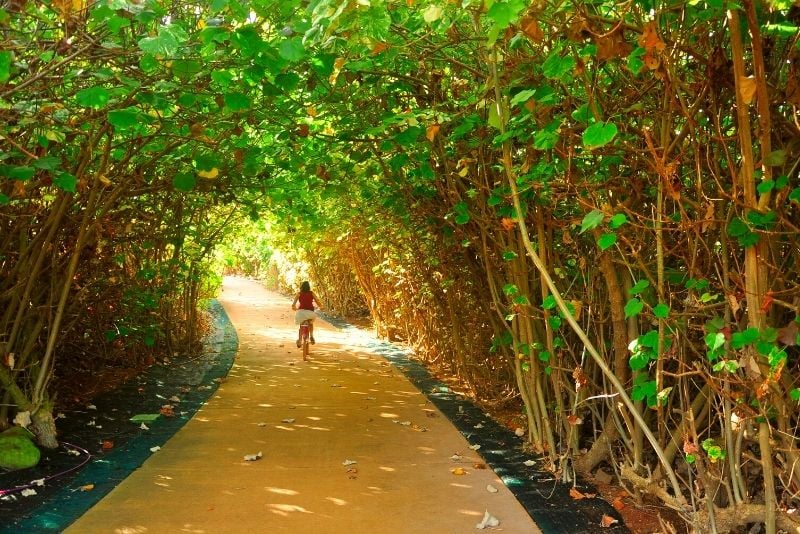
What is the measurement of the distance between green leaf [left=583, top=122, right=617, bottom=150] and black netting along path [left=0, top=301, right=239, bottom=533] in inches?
137

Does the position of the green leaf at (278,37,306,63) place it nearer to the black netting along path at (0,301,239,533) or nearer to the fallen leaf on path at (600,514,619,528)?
the black netting along path at (0,301,239,533)

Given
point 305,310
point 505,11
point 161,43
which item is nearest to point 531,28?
point 505,11

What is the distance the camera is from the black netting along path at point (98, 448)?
410 centimetres

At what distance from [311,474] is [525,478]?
1.54 meters

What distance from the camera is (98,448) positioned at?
553cm

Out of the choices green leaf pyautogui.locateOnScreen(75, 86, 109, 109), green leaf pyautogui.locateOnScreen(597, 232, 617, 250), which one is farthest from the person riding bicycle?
green leaf pyautogui.locateOnScreen(597, 232, 617, 250)

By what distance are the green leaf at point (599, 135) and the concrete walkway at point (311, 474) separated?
2.30m

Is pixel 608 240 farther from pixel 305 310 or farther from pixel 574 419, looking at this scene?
pixel 305 310

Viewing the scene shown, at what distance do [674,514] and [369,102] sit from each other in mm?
3789

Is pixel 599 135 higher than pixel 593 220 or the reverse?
higher

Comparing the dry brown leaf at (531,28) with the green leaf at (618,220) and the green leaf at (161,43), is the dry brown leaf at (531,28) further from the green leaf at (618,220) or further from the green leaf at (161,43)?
the green leaf at (161,43)

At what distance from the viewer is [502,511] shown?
4168mm

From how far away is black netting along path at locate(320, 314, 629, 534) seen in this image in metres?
3.95

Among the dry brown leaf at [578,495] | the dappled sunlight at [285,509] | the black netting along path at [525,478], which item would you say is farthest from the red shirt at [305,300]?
the dry brown leaf at [578,495]
